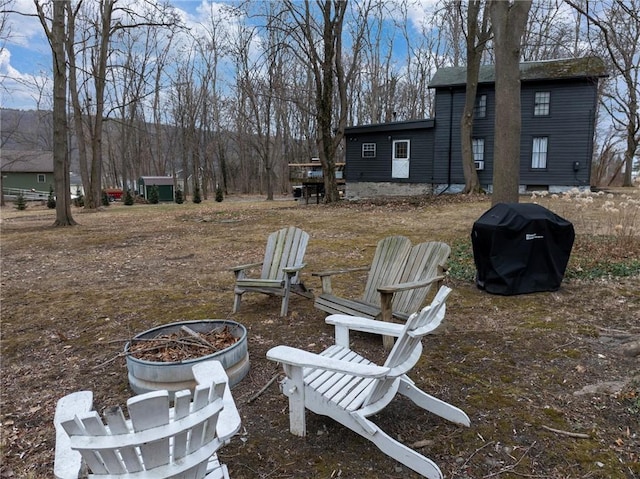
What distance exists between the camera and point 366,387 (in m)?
2.41

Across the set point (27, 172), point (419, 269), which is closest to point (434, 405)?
point (419, 269)

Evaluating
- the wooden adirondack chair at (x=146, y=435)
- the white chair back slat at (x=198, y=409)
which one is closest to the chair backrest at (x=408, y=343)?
the wooden adirondack chair at (x=146, y=435)

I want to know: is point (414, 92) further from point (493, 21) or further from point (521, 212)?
point (521, 212)

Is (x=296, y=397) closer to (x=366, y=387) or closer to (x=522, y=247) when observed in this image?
(x=366, y=387)

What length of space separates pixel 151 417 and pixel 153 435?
0.06m

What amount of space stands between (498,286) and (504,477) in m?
3.18

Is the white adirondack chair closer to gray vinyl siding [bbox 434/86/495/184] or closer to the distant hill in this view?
gray vinyl siding [bbox 434/86/495/184]

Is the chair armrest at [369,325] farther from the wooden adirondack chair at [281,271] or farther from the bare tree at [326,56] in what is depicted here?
the bare tree at [326,56]

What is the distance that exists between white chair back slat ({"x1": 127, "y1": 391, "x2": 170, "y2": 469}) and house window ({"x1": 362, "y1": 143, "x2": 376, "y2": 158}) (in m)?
20.7

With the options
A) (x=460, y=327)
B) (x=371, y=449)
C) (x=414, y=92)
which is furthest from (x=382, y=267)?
(x=414, y=92)

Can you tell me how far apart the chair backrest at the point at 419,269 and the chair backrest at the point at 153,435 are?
2.60 metres

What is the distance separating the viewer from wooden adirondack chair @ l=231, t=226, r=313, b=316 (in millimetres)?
4383

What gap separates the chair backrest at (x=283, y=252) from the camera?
4703 mm

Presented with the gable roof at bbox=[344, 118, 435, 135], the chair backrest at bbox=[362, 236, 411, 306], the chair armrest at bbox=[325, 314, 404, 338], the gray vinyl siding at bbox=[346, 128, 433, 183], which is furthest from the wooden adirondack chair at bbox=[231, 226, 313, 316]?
the gable roof at bbox=[344, 118, 435, 135]
